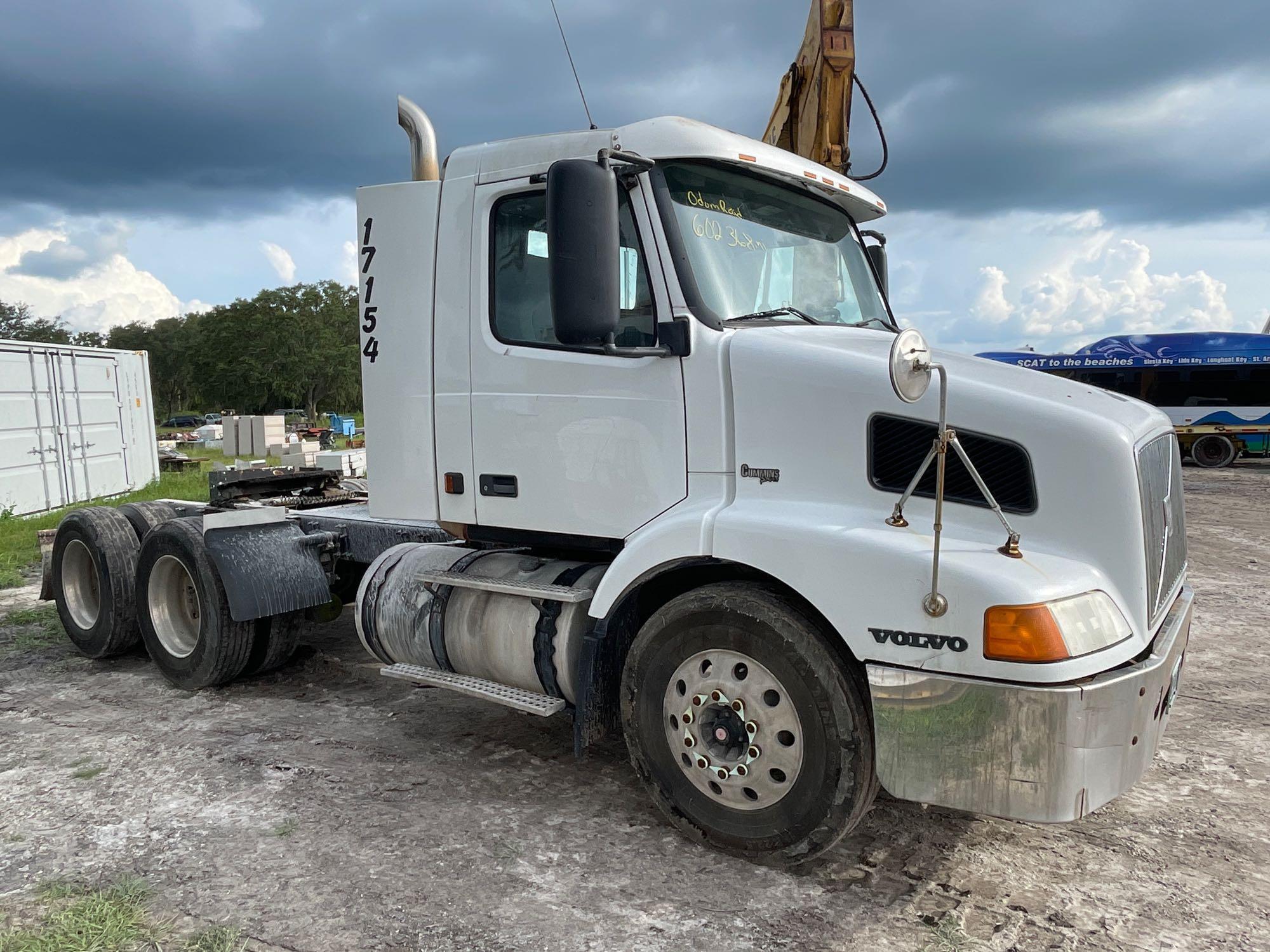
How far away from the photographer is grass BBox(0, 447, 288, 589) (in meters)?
10.7

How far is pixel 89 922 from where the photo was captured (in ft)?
10.8

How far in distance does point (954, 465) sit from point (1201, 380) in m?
25.7

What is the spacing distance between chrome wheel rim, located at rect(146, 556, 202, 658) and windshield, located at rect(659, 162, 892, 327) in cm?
427

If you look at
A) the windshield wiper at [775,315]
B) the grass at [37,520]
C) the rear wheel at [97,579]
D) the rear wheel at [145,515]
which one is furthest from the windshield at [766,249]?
the grass at [37,520]

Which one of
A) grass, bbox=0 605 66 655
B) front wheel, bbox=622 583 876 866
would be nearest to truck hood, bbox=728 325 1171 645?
front wheel, bbox=622 583 876 866

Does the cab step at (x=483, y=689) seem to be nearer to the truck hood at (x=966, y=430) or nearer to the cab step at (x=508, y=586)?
the cab step at (x=508, y=586)

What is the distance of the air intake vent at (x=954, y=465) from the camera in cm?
325

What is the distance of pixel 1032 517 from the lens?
3.23 metres

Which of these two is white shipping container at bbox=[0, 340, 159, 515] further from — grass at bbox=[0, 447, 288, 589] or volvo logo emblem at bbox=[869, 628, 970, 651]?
volvo logo emblem at bbox=[869, 628, 970, 651]

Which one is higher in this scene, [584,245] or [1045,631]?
[584,245]

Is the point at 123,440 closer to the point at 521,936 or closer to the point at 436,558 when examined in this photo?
the point at 436,558

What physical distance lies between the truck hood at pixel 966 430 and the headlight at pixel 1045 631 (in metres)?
0.06

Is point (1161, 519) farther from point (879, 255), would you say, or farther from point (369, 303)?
point (369, 303)

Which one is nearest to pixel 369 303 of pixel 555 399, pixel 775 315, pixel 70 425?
pixel 555 399
